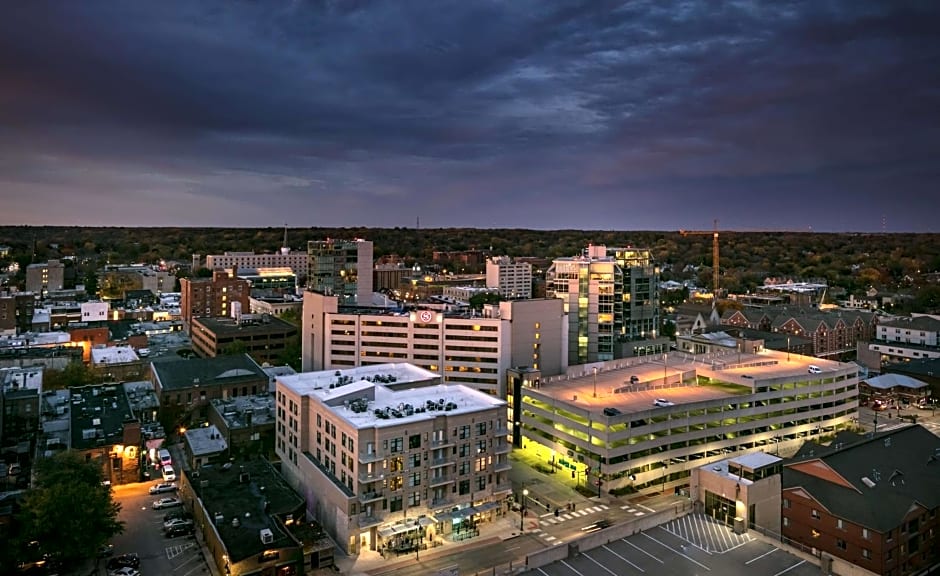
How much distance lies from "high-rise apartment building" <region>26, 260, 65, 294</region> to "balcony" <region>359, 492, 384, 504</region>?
161 meters

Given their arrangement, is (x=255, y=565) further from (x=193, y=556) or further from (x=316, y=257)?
(x=316, y=257)

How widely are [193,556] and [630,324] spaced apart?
67.0 meters

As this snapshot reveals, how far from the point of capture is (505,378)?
7344 centimetres

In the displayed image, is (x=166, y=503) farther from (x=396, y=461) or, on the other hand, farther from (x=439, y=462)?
(x=439, y=462)

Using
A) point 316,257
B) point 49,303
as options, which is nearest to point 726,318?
point 316,257

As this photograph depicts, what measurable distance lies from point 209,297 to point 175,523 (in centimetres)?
8999

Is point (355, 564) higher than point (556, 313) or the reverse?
the reverse

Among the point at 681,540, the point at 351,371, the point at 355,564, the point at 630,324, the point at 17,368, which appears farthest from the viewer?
the point at 630,324

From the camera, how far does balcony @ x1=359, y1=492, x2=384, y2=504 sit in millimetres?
45250

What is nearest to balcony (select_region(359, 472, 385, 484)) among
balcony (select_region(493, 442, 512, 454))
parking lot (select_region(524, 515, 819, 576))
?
balcony (select_region(493, 442, 512, 454))

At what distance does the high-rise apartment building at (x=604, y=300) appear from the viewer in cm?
9269

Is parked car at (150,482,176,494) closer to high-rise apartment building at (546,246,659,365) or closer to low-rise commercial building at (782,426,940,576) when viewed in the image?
low-rise commercial building at (782,426,940,576)

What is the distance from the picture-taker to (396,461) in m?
46.6

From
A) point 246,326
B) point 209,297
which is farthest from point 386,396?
point 209,297
